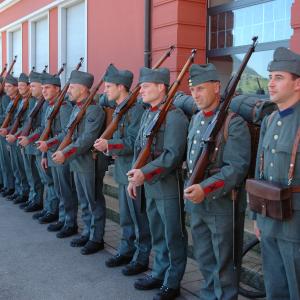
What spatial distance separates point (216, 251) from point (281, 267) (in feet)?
1.83

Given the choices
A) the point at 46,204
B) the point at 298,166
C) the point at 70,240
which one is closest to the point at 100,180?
the point at 70,240

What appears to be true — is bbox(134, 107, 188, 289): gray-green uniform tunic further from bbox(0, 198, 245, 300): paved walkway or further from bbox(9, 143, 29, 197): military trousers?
bbox(9, 143, 29, 197): military trousers

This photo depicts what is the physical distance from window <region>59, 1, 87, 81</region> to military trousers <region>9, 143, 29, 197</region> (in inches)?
122

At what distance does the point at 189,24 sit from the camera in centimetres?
734

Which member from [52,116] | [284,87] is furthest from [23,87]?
[284,87]

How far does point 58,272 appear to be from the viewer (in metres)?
4.70

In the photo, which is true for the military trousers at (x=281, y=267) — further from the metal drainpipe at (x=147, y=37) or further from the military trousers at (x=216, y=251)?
the metal drainpipe at (x=147, y=37)

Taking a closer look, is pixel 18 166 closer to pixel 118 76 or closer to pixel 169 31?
pixel 169 31

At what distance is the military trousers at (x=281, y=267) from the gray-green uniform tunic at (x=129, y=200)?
1595 mm

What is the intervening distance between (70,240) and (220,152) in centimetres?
288

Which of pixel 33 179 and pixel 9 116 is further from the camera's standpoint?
A: pixel 9 116

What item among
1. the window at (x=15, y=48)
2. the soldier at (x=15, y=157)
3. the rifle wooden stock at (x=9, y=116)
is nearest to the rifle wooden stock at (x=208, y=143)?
the soldier at (x=15, y=157)

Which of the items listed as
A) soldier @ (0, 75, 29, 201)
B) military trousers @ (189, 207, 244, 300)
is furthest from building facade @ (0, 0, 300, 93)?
military trousers @ (189, 207, 244, 300)

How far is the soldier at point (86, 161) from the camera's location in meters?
5.20
